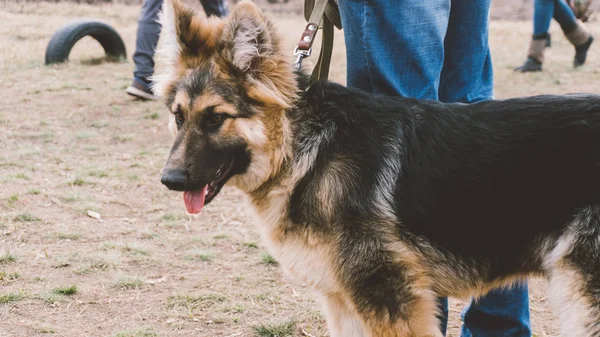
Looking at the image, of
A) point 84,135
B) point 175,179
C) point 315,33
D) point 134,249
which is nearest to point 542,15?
point 84,135

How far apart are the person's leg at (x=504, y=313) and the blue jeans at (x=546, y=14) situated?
319 inches

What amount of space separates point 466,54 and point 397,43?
511 mm

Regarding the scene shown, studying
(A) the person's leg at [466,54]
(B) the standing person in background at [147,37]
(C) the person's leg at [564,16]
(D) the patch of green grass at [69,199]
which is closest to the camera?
(A) the person's leg at [466,54]

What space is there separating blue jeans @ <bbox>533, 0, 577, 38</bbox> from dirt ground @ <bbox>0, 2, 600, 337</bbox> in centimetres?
159

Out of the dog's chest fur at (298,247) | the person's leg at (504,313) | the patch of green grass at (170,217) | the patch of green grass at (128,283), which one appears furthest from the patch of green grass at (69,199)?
the person's leg at (504,313)

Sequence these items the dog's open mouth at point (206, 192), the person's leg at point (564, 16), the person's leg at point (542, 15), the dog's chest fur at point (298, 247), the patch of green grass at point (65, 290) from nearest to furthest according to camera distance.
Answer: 1. the dog's chest fur at point (298, 247)
2. the dog's open mouth at point (206, 192)
3. the patch of green grass at point (65, 290)
4. the person's leg at point (542, 15)
5. the person's leg at point (564, 16)

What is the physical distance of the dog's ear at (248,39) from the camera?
3.03 metres

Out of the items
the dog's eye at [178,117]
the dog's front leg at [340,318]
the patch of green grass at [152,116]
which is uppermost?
the dog's eye at [178,117]

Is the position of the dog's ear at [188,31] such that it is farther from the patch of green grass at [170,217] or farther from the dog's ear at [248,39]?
the patch of green grass at [170,217]

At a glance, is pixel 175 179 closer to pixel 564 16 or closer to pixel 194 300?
pixel 194 300

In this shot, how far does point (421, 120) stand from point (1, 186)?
185 inches

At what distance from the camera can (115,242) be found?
5250 millimetres

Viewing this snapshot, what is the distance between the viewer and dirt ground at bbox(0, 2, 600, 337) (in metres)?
4.22

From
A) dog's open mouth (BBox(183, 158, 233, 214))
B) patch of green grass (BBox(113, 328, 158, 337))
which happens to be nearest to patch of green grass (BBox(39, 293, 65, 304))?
patch of green grass (BBox(113, 328, 158, 337))
